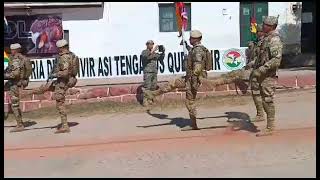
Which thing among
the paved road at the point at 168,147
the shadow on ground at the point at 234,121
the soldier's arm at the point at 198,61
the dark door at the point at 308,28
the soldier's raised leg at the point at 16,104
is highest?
the dark door at the point at 308,28

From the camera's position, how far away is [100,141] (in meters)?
9.04

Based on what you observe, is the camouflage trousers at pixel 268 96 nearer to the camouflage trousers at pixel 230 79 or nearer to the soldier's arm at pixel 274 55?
the soldier's arm at pixel 274 55

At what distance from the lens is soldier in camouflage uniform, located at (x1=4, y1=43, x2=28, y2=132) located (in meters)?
10.5

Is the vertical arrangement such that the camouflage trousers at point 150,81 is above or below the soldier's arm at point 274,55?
below

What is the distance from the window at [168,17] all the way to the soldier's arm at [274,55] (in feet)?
39.4

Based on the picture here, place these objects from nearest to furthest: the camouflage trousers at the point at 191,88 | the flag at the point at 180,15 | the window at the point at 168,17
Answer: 1. the camouflage trousers at the point at 191,88
2. the flag at the point at 180,15
3. the window at the point at 168,17

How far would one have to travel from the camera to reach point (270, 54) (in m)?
8.48

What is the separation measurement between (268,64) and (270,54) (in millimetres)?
173

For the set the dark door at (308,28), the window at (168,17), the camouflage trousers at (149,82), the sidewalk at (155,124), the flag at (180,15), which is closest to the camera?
the sidewalk at (155,124)

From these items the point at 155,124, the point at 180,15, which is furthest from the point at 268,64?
the point at 180,15

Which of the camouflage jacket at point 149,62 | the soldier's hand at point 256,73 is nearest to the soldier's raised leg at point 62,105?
the soldier's hand at point 256,73

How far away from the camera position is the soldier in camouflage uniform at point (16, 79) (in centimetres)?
1051

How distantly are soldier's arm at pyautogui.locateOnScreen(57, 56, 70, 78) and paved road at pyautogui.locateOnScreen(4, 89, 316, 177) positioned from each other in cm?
107

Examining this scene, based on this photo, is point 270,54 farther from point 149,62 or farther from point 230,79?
point 149,62
